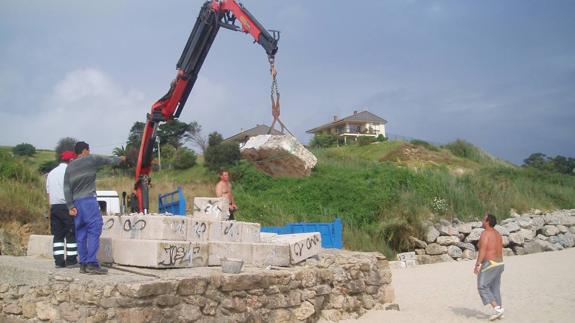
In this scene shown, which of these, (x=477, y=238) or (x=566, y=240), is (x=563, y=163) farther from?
(x=477, y=238)

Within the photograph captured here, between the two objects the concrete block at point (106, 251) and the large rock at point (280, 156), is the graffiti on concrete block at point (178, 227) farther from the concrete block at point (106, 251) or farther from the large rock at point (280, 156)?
the large rock at point (280, 156)

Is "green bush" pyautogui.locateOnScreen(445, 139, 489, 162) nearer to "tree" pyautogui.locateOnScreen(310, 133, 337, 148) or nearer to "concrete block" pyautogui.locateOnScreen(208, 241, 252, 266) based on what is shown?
"tree" pyautogui.locateOnScreen(310, 133, 337, 148)

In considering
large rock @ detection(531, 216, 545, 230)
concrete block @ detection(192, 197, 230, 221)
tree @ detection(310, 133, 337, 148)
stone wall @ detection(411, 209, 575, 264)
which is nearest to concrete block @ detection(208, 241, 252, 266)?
concrete block @ detection(192, 197, 230, 221)

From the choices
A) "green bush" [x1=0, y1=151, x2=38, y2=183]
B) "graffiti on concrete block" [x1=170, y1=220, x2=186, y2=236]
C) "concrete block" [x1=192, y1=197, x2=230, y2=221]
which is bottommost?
"graffiti on concrete block" [x1=170, y1=220, x2=186, y2=236]

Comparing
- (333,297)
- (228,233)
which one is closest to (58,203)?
(228,233)

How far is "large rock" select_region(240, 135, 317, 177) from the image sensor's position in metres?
24.7

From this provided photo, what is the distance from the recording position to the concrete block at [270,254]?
8250 mm

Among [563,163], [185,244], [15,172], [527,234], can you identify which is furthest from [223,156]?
[563,163]

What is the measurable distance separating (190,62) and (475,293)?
388 inches

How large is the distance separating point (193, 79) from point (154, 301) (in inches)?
427

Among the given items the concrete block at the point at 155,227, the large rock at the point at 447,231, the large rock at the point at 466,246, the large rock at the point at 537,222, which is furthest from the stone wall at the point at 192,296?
the large rock at the point at 537,222

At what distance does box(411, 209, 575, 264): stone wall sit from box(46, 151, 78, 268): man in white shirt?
46.4 ft

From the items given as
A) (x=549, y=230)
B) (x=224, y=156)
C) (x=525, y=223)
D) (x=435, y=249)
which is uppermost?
(x=224, y=156)

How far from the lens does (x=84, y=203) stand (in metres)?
6.81
